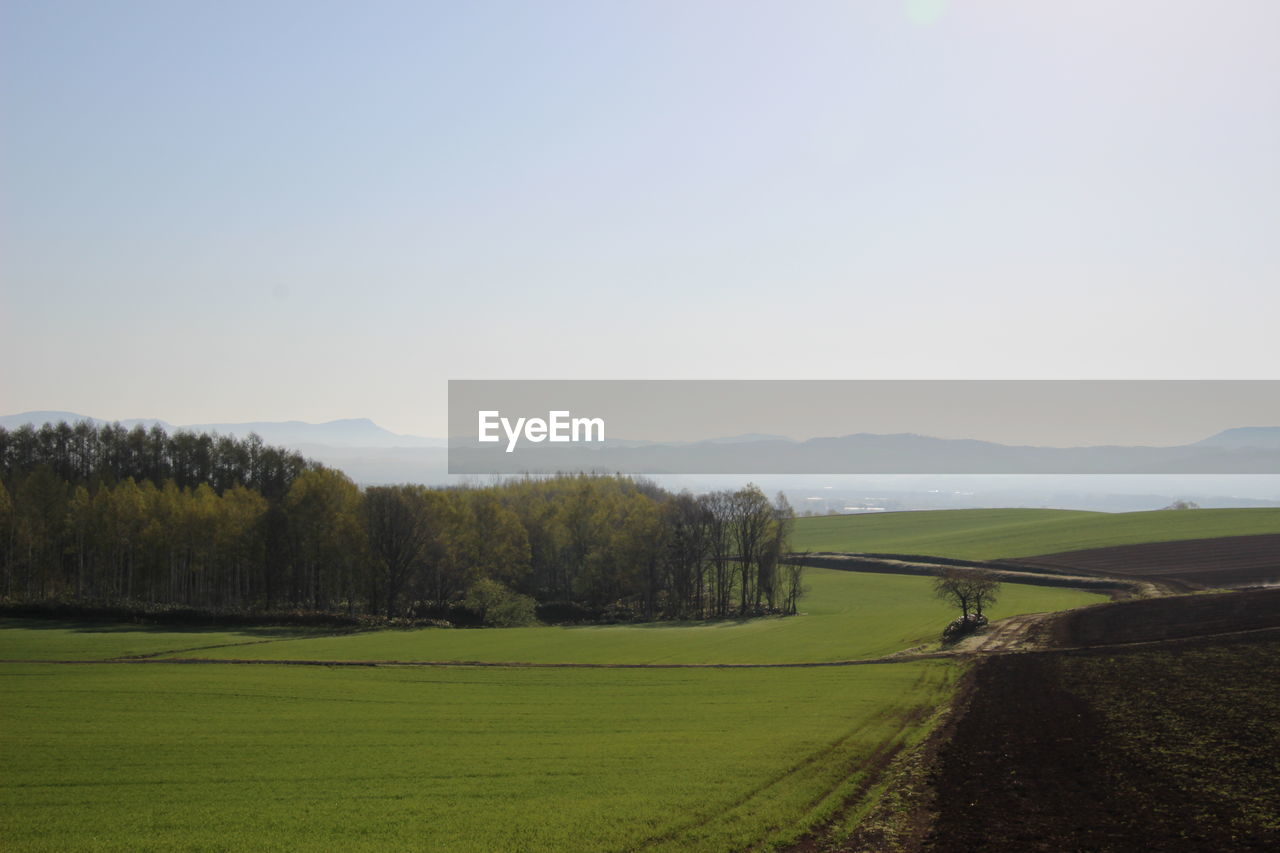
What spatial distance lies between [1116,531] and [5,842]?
4593 inches

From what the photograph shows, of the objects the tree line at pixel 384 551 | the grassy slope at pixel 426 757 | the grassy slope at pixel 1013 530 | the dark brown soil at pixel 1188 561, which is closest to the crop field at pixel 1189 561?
the dark brown soil at pixel 1188 561

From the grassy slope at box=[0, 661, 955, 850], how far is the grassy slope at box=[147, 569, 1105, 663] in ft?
32.9

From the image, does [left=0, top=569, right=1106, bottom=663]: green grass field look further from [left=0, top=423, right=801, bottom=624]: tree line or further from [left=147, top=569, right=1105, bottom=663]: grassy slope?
[left=0, top=423, right=801, bottom=624]: tree line

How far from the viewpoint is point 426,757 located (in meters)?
24.9

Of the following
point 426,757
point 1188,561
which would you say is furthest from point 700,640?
point 1188,561

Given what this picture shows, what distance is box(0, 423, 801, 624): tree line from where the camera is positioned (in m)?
76.8

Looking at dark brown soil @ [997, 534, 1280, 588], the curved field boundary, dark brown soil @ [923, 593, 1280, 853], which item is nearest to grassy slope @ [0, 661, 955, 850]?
dark brown soil @ [923, 593, 1280, 853]

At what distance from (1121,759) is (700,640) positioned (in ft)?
123

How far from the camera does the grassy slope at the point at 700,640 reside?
1975 inches

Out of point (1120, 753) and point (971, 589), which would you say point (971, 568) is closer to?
point (971, 589)

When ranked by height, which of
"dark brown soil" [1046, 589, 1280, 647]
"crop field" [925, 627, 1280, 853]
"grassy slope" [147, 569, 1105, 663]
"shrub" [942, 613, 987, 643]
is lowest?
"grassy slope" [147, 569, 1105, 663]

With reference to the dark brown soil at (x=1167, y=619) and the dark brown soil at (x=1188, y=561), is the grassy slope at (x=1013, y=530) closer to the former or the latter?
the dark brown soil at (x=1188, y=561)

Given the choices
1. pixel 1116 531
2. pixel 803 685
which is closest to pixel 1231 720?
pixel 803 685

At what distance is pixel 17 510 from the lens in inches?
3002
